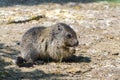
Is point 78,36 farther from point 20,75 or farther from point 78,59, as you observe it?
point 20,75

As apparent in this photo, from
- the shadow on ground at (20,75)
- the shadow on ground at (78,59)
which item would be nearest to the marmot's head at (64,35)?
the shadow on ground at (78,59)

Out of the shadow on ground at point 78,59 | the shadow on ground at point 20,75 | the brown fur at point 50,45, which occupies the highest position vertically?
the brown fur at point 50,45

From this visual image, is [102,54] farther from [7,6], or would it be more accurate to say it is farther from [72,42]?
[7,6]

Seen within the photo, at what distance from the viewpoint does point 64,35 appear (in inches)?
325

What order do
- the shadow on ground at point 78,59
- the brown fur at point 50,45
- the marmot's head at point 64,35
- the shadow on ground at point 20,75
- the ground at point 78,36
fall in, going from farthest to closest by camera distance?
the shadow on ground at point 78,59
the brown fur at point 50,45
the marmot's head at point 64,35
the ground at point 78,36
the shadow on ground at point 20,75

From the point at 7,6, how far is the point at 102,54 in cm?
457

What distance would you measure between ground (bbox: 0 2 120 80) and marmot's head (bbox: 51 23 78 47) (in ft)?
1.22

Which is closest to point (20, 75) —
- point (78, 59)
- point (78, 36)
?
point (78, 59)

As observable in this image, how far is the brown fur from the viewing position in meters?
8.28

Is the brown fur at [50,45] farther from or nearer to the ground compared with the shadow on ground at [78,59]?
farther from the ground

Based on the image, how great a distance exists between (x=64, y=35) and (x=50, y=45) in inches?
12.2

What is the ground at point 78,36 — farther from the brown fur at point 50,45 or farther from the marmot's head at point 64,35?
the marmot's head at point 64,35

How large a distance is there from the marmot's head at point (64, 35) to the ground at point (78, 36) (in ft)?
1.22

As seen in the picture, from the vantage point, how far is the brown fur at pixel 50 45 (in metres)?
8.28
